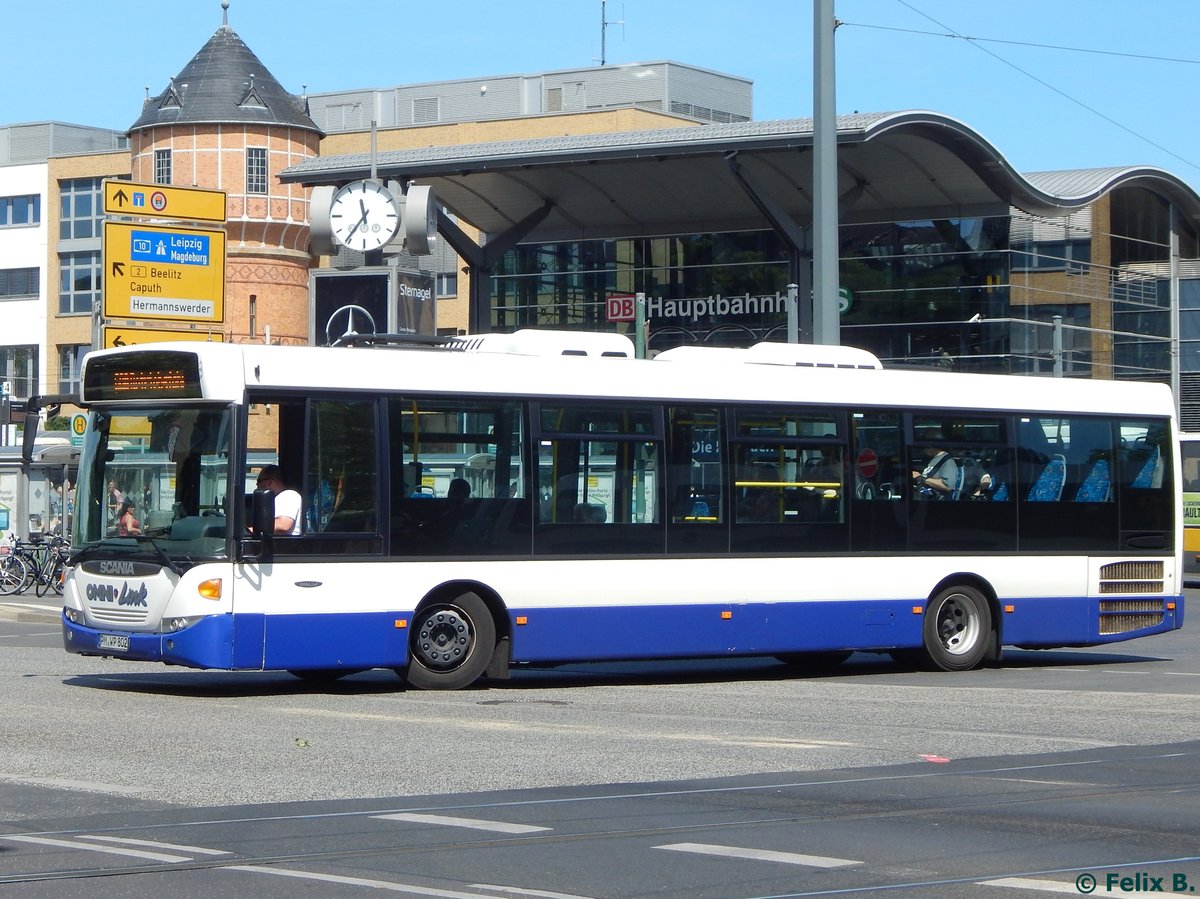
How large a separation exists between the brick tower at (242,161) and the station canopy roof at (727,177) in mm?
19659

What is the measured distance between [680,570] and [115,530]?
4.69 meters

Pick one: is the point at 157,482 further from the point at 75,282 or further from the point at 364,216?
the point at 75,282

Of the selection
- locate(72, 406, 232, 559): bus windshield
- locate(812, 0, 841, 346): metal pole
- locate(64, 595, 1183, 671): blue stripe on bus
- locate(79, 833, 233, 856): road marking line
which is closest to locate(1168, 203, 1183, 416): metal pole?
locate(812, 0, 841, 346): metal pole

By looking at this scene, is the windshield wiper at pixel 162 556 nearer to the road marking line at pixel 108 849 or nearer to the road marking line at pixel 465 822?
the road marking line at pixel 465 822

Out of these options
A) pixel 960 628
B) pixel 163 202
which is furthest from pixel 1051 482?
pixel 163 202

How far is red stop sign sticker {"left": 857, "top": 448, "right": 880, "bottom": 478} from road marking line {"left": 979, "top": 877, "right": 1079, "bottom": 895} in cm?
1021

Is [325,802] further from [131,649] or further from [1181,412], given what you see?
[1181,412]

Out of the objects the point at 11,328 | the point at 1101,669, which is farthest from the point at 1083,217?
the point at 11,328

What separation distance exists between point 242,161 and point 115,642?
59255mm

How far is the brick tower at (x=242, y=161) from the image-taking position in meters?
71.1

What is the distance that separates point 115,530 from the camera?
567 inches

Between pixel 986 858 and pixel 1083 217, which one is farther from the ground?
pixel 1083 217

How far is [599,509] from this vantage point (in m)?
15.6

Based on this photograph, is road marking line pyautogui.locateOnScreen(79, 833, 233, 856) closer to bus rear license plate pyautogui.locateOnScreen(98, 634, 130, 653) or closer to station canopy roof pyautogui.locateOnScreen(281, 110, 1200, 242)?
bus rear license plate pyautogui.locateOnScreen(98, 634, 130, 653)
